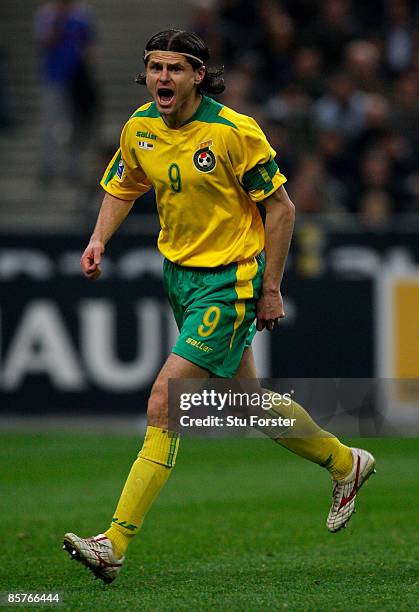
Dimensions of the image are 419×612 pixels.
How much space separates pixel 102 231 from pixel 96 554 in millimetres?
1703

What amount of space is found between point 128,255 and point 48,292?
90 cm

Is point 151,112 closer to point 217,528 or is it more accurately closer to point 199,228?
point 199,228

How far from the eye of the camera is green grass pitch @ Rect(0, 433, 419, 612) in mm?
6410

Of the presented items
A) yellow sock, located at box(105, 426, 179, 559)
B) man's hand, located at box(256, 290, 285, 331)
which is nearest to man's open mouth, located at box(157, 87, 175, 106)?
man's hand, located at box(256, 290, 285, 331)

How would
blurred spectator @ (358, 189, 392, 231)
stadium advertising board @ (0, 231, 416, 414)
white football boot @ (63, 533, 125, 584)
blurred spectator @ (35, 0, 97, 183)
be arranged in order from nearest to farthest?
white football boot @ (63, 533, 125, 584)
stadium advertising board @ (0, 231, 416, 414)
blurred spectator @ (358, 189, 392, 231)
blurred spectator @ (35, 0, 97, 183)

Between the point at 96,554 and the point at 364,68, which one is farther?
the point at 364,68

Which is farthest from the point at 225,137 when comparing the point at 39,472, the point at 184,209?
the point at 39,472

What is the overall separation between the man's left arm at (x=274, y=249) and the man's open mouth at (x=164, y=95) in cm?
69

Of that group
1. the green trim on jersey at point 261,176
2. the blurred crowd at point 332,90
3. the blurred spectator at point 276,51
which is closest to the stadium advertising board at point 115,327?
the blurred crowd at point 332,90

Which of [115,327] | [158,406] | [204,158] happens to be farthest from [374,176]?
[158,406]

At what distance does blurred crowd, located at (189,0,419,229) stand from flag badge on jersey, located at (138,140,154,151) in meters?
7.36

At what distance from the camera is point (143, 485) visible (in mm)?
6527

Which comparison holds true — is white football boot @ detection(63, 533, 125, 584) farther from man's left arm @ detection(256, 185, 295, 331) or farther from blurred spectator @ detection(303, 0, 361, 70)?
blurred spectator @ detection(303, 0, 361, 70)

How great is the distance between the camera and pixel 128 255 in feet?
46.2
